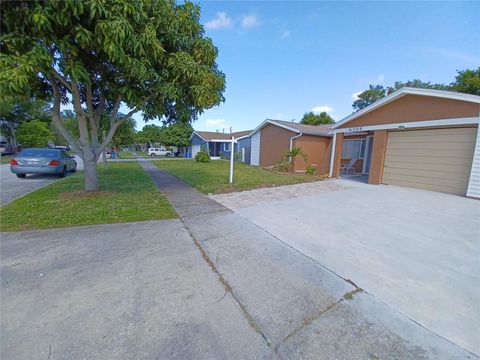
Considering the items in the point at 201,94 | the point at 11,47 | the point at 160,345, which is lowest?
the point at 160,345

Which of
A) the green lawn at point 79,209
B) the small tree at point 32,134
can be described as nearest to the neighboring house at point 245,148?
the green lawn at point 79,209

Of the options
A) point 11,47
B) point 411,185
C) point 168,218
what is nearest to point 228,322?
point 168,218

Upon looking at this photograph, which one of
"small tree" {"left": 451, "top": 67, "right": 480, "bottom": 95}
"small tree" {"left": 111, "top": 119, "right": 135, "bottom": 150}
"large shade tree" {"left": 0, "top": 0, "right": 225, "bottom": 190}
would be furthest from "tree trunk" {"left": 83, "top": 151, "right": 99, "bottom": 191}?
"small tree" {"left": 451, "top": 67, "right": 480, "bottom": 95}

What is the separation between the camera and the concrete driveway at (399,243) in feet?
7.72

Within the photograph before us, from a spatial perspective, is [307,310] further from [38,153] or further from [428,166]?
[38,153]

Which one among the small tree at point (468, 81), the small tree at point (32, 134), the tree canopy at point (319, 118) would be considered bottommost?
the small tree at point (32, 134)

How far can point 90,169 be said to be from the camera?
22.4 ft

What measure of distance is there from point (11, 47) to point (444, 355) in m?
7.47

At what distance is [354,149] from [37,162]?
17.7 metres

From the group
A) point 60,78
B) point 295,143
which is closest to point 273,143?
point 295,143

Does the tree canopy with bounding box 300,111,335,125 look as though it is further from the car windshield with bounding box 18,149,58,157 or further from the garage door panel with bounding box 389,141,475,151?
the car windshield with bounding box 18,149,58,157

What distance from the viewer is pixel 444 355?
178 cm

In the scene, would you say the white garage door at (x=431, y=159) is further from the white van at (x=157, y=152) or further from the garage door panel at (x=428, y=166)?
the white van at (x=157, y=152)

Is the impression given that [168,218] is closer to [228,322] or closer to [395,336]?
[228,322]
